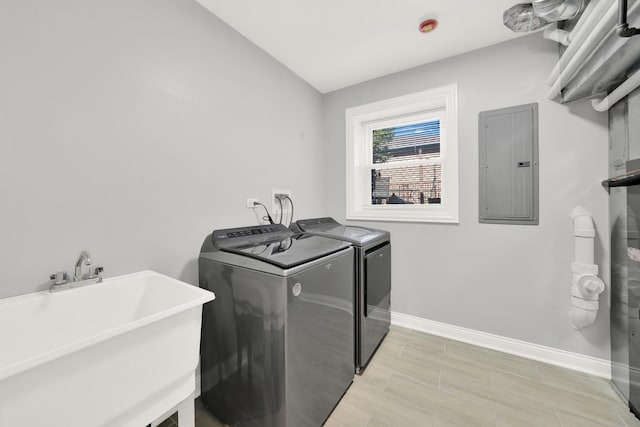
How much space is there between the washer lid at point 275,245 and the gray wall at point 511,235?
43.8 inches

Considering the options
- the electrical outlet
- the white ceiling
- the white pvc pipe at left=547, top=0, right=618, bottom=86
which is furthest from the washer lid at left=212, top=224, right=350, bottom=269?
the white pvc pipe at left=547, top=0, right=618, bottom=86

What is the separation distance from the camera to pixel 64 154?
1.00 meters

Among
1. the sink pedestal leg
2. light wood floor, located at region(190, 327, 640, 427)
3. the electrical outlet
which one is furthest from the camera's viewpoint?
the electrical outlet

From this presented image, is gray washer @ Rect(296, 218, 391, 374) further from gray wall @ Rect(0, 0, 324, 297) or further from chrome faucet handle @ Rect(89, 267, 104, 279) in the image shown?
chrome faucet handle @ Rect(89, 267, 104, 279)

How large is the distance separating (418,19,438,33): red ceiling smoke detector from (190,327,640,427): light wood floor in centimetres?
248

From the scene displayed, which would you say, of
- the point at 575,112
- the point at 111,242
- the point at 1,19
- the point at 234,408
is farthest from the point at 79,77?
the point at 575,112

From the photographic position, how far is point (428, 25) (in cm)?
167

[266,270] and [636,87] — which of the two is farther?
[636,87]

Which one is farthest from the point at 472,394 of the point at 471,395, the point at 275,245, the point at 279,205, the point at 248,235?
the point at 279,205

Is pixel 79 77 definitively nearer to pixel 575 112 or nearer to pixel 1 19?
pixel 1 19

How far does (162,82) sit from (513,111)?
8.04ft

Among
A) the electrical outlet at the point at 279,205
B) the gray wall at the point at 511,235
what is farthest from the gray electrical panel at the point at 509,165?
the electrical outlet at the point at 279,205

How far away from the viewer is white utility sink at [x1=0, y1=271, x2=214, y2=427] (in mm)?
554

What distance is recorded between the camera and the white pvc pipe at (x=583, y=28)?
108 centimetres
